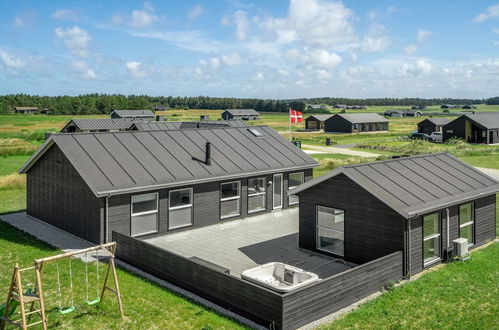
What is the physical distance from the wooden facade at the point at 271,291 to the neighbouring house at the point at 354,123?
71.8 meters

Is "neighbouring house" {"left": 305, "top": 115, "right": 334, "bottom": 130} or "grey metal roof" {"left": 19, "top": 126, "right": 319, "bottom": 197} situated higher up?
"neighbouring house" {"left": 305, "top": 115, "right": 334, "bottom": 130}

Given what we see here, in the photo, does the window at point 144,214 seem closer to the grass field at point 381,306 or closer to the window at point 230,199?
the grass field at point 381,306

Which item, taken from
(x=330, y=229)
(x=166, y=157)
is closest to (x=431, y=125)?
(x=166, y=157)

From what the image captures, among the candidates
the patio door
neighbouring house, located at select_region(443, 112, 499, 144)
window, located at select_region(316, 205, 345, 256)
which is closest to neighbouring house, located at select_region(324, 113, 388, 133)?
neighbouring house, located at select_region(443, 112, 499, 144)

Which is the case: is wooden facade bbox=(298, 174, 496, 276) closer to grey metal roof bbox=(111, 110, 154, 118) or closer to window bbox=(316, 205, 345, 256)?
window bbox=(316, 205, 345, 256)

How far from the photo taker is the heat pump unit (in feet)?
49.2

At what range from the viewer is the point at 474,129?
215ft

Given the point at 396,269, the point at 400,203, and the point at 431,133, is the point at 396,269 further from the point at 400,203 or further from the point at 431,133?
the point at 431,133

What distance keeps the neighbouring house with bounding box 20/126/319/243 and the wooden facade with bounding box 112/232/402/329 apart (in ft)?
11.1

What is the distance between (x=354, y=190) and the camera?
14.6 m

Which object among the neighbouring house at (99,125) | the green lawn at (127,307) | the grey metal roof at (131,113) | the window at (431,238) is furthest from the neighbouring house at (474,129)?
the green lawn at (127,307)

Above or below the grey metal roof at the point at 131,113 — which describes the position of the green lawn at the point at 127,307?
below

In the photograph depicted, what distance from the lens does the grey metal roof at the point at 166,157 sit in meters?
17.5

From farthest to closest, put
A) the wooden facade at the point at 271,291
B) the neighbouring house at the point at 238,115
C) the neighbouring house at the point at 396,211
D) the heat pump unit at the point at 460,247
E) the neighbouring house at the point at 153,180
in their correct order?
1. the neighbouring house at the point at 238,115
2. the neighbouring house at the point at 153,180
3. the heat pump unit at the point at 460,247
4. the neighbouring house at the point at 396,211
5. the wooden facade at the point at 271,291
